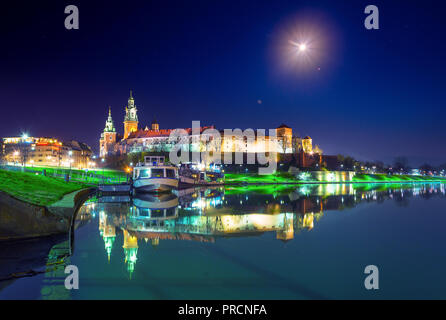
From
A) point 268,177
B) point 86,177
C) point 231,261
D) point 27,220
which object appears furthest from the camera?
point 268,177

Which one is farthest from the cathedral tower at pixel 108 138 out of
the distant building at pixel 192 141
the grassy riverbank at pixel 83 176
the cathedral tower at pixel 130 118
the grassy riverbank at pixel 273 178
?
the grassy riverbank at pixel 83 176

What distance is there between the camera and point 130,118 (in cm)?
17312

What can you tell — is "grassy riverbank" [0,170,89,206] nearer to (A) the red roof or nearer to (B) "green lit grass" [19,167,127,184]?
(B) "green lit grass" [19,167,127,184]

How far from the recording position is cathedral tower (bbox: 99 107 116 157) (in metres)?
168

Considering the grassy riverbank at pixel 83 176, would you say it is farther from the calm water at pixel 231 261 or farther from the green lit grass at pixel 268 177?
the green lit grass at pixel 268 177

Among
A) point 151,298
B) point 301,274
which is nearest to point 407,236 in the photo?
point 301,274

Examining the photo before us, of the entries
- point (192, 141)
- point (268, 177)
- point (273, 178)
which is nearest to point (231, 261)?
point (273, 178)

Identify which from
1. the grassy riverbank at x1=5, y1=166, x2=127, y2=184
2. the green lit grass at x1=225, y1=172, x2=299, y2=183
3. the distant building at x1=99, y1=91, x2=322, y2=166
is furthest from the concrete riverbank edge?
the distant building at x1=99, y1=91, x2=322, y2=166

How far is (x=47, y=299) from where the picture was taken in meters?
6.20

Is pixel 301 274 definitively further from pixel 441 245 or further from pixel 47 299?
pixel 441 245

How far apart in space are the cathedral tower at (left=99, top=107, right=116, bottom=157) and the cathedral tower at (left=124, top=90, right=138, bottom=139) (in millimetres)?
6644

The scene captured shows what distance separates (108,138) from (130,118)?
15516 mm

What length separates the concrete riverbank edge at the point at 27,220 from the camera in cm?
1090

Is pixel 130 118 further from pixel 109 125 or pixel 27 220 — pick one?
pixel 27 220
